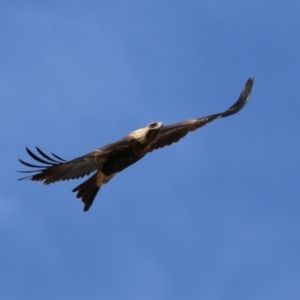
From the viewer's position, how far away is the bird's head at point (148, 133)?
22641 millimetres

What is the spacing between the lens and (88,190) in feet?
75.5

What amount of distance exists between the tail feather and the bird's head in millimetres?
1095

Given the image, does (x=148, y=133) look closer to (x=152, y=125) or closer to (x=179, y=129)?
(x=152, y=125)

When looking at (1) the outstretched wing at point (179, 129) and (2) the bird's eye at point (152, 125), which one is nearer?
(2) the bird's eye at point (152, 125)

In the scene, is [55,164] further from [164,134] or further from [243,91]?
[243,91]

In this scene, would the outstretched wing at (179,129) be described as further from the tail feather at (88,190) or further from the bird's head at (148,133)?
the tail feather at (88,190)

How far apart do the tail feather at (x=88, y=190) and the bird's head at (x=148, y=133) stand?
3.59 feet

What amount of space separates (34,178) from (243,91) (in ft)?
16.4

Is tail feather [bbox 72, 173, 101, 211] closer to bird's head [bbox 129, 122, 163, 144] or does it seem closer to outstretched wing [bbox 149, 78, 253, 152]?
bird's head [bbox 129, 122, 163, 144]

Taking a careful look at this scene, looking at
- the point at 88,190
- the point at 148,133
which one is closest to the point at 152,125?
the point at 148,133

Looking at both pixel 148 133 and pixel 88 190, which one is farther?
pixel 88 190

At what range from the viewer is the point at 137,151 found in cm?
2256

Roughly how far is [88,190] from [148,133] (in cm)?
159

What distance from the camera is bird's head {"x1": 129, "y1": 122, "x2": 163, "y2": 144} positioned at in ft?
74.3
